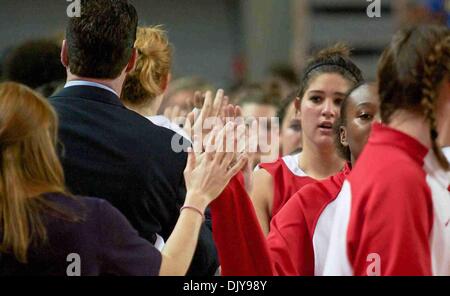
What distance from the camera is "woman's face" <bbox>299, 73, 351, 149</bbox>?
13.1 ft

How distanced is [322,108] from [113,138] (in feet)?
4.65

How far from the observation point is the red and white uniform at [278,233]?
107 inches

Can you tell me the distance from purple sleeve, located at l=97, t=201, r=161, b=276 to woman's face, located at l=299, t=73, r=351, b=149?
1.64m

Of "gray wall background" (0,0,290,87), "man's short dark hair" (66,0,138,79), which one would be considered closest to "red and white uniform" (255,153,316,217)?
"man's short dark hair" (66,0,138,79)

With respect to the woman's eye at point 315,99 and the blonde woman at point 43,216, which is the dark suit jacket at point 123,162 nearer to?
the blonde woman at point 43,216

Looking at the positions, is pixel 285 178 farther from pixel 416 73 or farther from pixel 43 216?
pixel 43 216

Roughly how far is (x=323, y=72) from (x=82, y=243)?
6.46ft

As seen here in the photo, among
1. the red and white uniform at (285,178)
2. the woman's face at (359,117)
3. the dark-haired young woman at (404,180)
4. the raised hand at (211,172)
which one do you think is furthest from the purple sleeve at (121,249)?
the red and white uniform at (285,178)

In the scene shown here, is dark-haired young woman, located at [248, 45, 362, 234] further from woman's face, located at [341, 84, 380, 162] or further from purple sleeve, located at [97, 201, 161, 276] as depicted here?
purple sleeve, located at [97, 201, 161, 276]

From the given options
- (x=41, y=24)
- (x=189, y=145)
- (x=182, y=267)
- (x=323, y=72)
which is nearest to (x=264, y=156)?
(x=323, y=72)

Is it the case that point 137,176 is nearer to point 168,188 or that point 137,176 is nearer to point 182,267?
point 168,188

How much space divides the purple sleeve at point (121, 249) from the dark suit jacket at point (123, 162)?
329 mm
